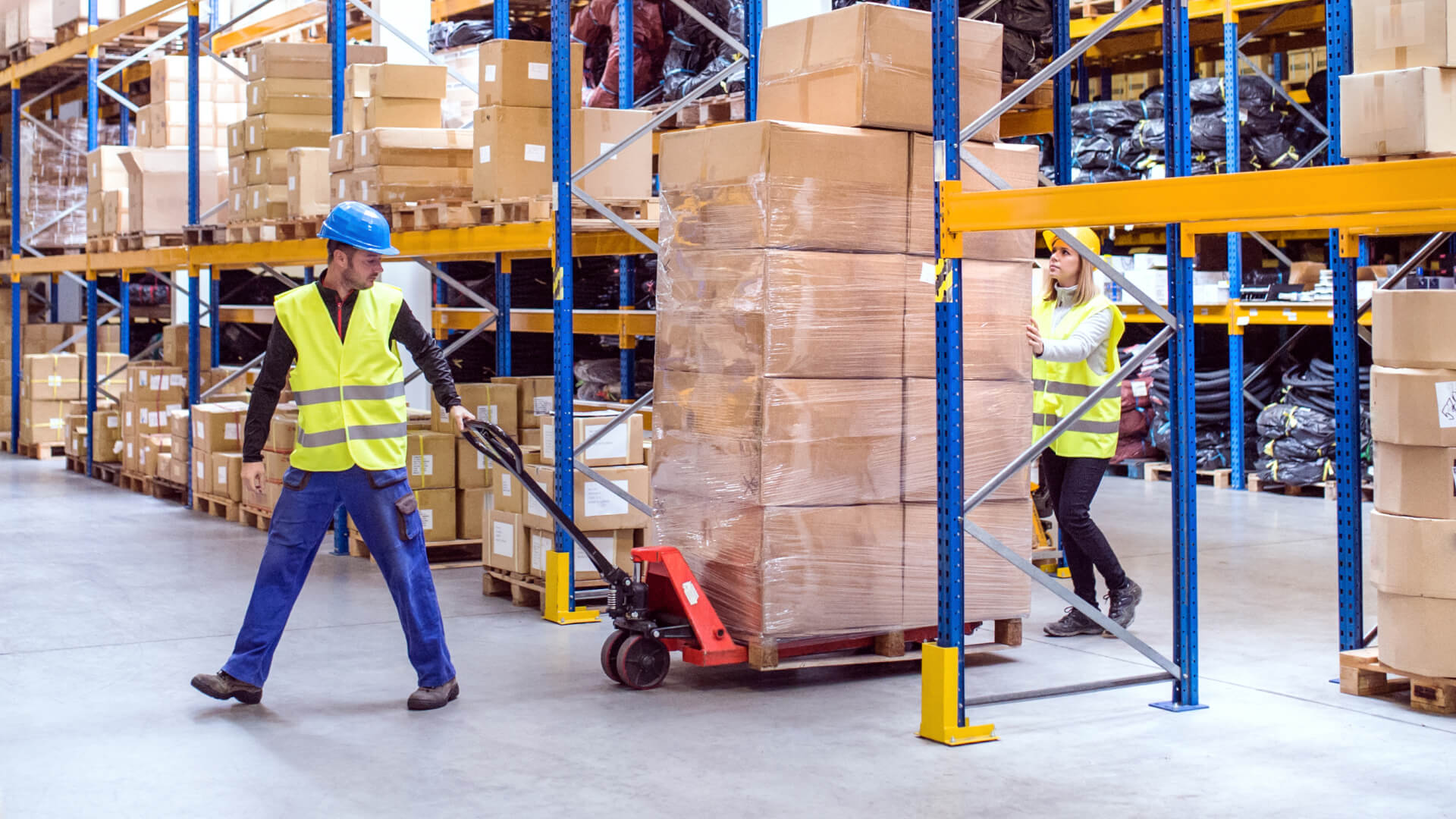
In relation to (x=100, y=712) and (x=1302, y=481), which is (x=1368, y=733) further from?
(x=1302, y=481)

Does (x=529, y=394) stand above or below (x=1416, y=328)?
below

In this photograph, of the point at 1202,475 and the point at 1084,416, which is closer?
the point at 1084,416

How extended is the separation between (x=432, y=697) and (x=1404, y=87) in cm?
387

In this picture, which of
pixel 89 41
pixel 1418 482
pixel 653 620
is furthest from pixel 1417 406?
pixel 89 41

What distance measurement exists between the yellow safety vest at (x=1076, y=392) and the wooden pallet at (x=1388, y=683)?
130 centimetres

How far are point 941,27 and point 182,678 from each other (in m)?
3.81

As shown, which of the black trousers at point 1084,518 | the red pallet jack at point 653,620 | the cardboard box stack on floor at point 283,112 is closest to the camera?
the red pallet jack at point 653,620

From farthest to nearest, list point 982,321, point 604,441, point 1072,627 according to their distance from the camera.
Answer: point 604,441, point 1072,627, point 982,321

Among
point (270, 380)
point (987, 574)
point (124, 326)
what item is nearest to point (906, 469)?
point (987, 574)

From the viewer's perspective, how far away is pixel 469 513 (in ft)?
30.1

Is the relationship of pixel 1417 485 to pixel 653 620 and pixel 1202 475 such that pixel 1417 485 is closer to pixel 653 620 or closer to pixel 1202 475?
pixel 653 620

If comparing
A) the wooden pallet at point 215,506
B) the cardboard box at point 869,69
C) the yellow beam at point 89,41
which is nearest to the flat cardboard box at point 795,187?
the cardboard box at point 869,69

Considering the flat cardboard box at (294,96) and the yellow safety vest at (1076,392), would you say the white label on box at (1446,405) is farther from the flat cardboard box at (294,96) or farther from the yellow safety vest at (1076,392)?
the flat cardboard box at (294,96)

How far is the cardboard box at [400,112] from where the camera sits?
9047 mm
